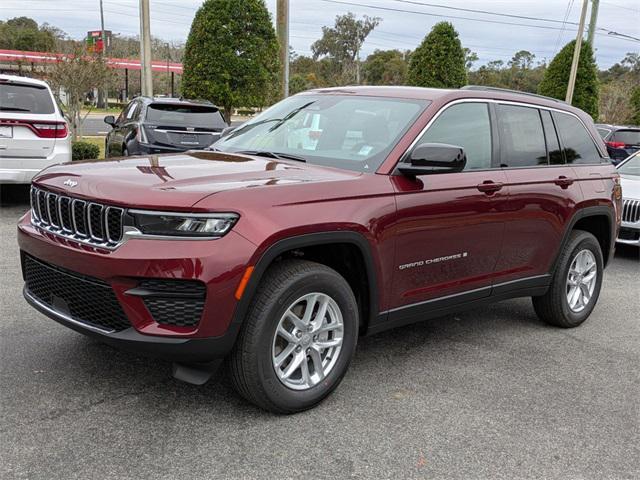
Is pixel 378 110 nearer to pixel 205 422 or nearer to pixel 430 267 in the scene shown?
pixel 430 267

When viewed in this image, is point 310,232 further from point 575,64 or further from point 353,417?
point 575,64

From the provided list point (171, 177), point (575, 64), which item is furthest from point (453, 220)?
point (575, 64)

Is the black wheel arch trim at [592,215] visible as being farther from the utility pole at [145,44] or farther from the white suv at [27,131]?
the utility pole at [145,44]

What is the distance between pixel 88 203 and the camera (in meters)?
3.22

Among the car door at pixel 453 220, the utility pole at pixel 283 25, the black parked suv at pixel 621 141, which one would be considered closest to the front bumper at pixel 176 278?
the car door at pixel 453 220

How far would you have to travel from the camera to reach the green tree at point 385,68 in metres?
63.5

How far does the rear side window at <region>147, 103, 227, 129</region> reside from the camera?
11.0 metres

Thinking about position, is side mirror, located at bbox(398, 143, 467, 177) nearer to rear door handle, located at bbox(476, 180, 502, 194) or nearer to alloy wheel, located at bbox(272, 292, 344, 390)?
rear door handle, located at bbox(476, 180, 502, 194)

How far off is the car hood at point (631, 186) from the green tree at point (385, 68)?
51.4 m

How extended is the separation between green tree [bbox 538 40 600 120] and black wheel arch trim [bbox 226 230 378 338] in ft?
80.3

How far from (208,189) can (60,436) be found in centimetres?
140

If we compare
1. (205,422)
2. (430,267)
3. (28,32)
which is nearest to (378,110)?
(430,267)

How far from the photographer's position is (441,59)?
22.8 metres

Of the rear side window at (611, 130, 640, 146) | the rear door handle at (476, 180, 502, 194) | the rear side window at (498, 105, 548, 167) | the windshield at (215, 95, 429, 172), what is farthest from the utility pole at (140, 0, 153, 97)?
the rear door handle at (476, 180, 502, 194)
